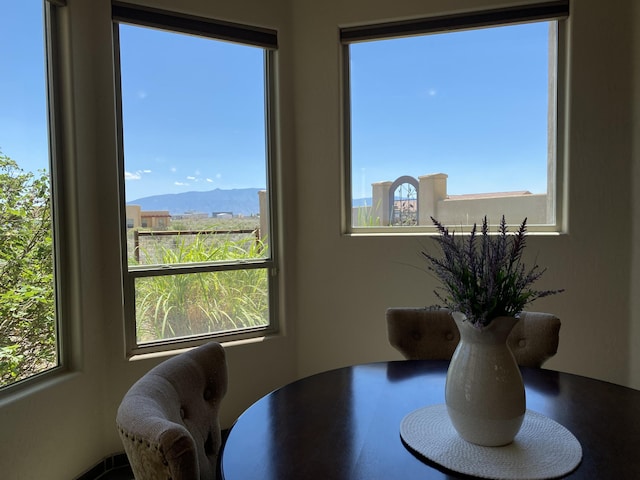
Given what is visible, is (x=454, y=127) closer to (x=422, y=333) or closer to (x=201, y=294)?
(x=422, y=333)

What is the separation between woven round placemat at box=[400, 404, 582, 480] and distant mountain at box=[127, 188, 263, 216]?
187 cm

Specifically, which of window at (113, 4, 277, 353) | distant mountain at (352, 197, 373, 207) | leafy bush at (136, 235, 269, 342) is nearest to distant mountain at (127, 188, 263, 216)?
window at (113, 4, 277, 353)

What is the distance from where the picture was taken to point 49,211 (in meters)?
2.11

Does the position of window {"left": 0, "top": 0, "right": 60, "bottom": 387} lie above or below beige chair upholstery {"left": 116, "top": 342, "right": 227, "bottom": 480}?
above

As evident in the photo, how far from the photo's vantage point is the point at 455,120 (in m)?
2.68

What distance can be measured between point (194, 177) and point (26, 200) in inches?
34.8

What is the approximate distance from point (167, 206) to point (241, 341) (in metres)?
0.93

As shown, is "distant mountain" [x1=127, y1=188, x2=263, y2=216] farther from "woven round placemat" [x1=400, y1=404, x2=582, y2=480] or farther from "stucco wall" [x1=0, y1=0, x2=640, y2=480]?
"woven round placemat" [x1=400, y1=404, x2=582, y2=480]

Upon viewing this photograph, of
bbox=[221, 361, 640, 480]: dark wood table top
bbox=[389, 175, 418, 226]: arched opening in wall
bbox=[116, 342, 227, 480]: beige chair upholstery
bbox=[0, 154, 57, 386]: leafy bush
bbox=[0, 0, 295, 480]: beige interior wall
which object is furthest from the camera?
bbox=[389, 175, 418, 226]: arched opening in wall

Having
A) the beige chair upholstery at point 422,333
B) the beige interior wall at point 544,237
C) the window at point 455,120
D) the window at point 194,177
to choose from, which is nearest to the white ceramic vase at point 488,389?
the beige chair upholstery at point 422,333

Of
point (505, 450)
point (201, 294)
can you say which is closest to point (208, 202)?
point (201, 294)

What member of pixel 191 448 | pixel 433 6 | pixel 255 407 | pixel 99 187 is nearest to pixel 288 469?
pixel 191 448

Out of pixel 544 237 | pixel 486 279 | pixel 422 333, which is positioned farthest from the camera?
pixel 544 237

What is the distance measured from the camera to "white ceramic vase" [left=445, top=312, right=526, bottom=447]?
3.28 feet
